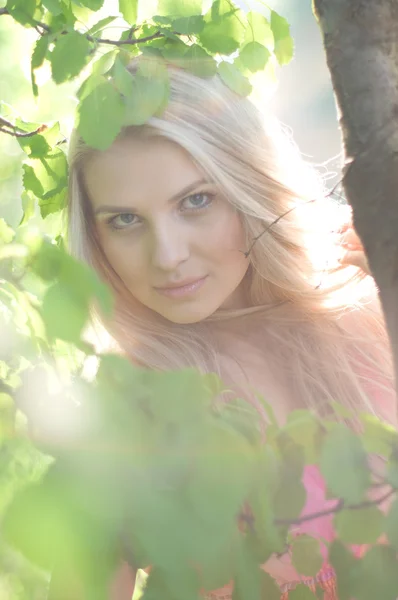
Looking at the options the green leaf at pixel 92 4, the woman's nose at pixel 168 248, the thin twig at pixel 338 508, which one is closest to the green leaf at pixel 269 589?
the thin twig at pixel 338 508

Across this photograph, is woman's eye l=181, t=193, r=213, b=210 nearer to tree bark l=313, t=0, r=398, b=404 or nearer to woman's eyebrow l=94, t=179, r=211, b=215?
woman's eyebrow l=94, t=179, r=211, b=215

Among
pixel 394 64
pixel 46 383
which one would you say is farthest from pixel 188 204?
pixel 46 383

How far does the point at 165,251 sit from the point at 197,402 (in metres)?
0.72

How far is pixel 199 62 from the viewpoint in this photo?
1.18 metres

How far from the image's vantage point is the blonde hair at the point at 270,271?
1274mm

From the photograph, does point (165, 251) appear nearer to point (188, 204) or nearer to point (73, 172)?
point (188, 204)

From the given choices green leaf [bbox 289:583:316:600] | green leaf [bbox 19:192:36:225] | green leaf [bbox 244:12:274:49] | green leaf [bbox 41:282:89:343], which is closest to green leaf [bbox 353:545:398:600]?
green leaf [bbox 289:583:316:600]

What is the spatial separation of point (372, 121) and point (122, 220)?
69 centimetres

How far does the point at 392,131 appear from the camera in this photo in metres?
0.63

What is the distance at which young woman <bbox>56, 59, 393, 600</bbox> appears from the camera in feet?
3.97

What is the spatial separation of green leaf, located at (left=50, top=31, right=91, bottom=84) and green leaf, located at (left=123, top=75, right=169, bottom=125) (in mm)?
71

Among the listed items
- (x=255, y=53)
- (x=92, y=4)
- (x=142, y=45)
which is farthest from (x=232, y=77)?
(x=92, y=4)

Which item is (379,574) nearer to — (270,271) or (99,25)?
(99,25)

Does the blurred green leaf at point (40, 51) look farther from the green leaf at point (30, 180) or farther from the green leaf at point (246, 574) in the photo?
the green leaf at point (246, 574)
